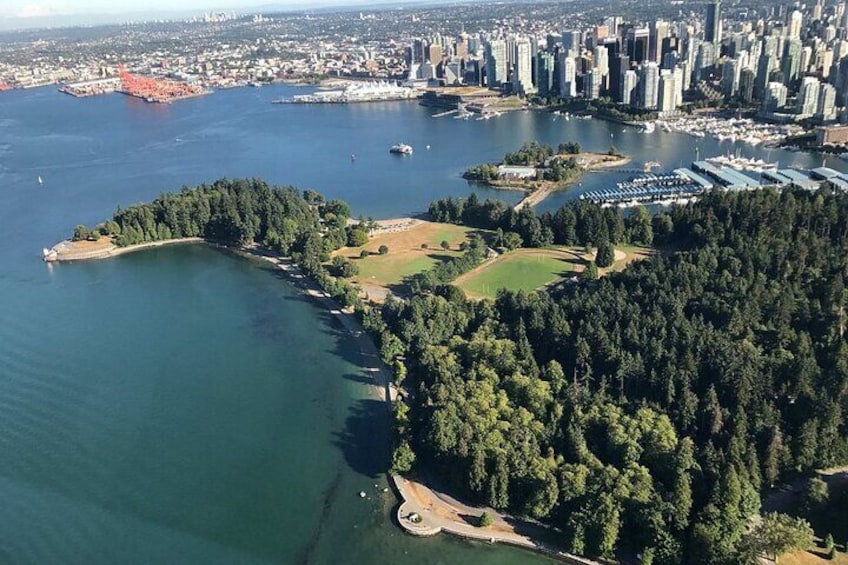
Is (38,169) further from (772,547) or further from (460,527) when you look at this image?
(772,547)

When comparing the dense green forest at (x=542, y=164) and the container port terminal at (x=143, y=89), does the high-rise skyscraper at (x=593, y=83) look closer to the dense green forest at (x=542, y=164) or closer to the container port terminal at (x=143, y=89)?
the dense green forest at (x=542, y=164)

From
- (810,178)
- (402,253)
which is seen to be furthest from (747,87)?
(402,253)

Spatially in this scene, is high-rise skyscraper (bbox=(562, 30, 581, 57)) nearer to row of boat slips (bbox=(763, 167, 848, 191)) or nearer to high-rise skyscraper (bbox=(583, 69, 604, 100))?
high-rise skyscraper (bbox=(583, 69, 604, 100))

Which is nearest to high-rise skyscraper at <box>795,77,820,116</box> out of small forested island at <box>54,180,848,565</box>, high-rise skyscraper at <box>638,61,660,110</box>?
high-rise skyscraper at <box>638,61,660,110</box>

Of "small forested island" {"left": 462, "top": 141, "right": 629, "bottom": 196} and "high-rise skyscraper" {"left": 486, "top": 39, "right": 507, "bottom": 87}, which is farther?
"high-rise skyscraper" {"left": 486, "top": 39, "right": 507, "bottom": 87}

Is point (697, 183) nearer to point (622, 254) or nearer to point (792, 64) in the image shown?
point (622, 254)

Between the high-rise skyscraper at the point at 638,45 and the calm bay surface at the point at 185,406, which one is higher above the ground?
the high-rise skyscraper at the point at 638,45

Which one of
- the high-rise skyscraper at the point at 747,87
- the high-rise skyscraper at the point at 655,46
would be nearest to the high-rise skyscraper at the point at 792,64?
the high-rise skyscraper at the point at 747,87

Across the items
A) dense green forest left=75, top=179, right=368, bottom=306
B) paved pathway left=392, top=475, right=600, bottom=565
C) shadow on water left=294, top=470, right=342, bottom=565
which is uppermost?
dense green forest left=75, top=179, right=368, bottom=306
